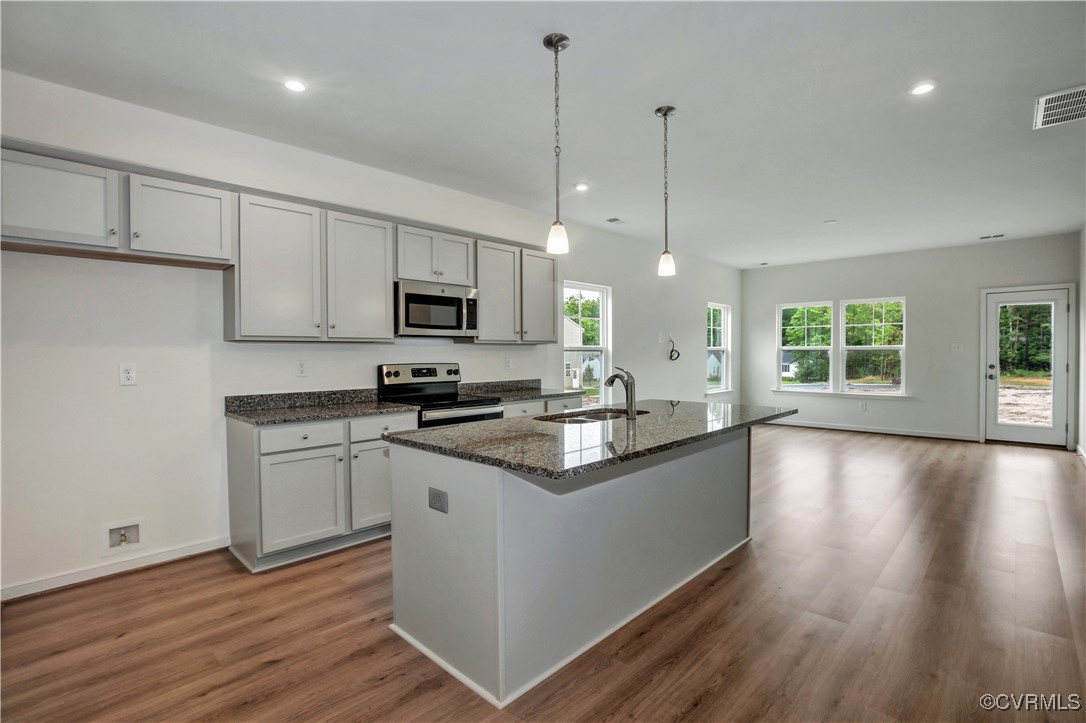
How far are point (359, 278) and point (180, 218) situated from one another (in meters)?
1.02

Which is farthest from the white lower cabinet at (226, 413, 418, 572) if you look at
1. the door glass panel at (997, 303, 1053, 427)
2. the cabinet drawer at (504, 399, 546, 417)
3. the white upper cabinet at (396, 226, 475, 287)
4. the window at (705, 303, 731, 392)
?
the door glass panel at (997, 303, 1053, 427)

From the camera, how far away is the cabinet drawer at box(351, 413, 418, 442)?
3219 mm

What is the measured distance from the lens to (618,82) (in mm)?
2566

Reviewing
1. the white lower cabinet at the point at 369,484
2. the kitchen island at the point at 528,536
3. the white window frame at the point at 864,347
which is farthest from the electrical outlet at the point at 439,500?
the white window frame at the point at 864,347

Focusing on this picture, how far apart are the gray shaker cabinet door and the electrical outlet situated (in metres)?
1.34

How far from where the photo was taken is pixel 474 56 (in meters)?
2.35

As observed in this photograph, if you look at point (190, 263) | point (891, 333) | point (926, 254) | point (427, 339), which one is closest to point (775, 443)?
point (891, 333)

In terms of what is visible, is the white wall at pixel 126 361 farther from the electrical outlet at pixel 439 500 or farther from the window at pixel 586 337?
the window at pixel 586 337

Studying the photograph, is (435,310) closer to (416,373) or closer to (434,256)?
(434,256)

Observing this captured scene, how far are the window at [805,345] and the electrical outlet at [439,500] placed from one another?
24.0ft

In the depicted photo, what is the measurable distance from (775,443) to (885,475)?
1712 mm

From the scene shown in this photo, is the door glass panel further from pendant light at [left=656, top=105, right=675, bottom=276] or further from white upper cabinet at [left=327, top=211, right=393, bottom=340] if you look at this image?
white upper cabinet at [left=327, top=211, right=393, bottom=340]

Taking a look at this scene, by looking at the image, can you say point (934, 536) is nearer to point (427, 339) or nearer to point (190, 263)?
point (427, 339)

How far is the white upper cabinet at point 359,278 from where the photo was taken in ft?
11.1
